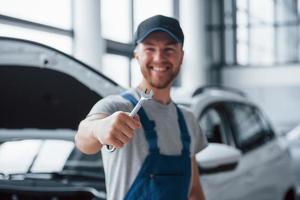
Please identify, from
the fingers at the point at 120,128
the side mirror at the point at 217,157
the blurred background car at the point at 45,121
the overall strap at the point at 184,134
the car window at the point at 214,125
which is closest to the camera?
the fingers at the point at 120,128

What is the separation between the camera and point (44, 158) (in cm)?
162

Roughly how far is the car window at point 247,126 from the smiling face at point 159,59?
1.63 metres

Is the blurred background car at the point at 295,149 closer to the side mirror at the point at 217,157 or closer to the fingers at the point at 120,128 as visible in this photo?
the side mirror at the point at 217,157

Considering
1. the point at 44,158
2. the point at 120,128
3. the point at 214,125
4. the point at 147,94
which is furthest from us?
the point at 214,125

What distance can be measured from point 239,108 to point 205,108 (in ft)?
1.96

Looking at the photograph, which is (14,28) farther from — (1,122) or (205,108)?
(205,108)

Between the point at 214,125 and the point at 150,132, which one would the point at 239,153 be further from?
the point at 150,132

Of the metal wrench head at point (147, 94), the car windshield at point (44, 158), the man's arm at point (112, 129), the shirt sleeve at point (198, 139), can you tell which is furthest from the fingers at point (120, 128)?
the car windshield at point (44, 158)

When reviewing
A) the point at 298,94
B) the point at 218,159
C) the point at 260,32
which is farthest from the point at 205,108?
the point at 260,32

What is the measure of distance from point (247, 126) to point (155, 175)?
75.1 inches

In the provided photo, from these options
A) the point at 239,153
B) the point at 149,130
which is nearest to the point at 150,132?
the point at 149,130

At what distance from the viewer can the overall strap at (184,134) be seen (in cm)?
129

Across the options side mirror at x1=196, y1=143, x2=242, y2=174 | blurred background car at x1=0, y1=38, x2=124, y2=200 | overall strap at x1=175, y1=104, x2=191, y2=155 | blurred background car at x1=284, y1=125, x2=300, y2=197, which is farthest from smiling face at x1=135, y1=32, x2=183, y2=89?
blurred background car at x1=284, y1=125, x2=300, y2=197

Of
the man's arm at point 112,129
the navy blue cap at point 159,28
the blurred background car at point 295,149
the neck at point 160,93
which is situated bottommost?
the blurred background car at point 295,149
